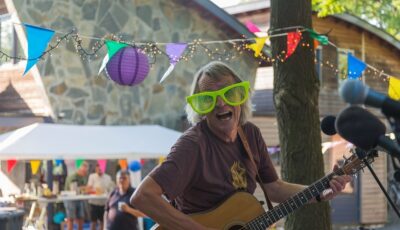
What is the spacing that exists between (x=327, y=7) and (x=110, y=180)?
564 cm

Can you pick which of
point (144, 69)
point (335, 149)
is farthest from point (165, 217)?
point (335, 149)

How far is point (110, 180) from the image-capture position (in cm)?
1320

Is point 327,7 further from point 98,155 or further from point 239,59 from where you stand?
point 98,155

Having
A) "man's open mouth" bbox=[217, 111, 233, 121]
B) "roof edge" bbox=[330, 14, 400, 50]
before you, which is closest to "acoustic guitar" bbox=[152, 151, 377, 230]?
"man's open mouth" bbox=[217, 111, 233, 121]

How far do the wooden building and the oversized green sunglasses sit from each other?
1380 cm

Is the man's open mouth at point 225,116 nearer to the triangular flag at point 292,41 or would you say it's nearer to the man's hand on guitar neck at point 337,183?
the man's hand on guitar neck at point 337,183

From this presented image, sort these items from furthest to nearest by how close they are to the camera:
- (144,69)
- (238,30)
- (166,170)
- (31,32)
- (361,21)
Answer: (361,21) → (238,30) → (144,69) → (31,32) → (166,170)

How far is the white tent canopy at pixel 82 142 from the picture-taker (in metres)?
10.5

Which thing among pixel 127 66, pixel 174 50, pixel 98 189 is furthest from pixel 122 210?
pixel 98 189

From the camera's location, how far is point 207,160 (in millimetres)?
3232

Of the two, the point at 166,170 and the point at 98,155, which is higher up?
the point at 166,170

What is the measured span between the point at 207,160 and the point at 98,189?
9.90 metres

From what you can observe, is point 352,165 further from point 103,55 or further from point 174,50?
point 103,55

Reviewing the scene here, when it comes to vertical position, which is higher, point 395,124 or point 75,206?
point 395,124
